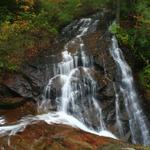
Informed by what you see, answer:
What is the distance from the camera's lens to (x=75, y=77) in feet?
53.6

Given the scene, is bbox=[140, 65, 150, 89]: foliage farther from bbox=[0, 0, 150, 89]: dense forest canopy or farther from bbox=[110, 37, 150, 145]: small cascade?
bbox=[110, 37, 150, 145]: small cascade

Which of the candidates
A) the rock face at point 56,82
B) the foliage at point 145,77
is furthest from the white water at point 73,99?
the foliage at point 145,77

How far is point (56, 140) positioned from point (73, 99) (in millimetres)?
3733

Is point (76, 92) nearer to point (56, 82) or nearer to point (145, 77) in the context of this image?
point (56, 82)

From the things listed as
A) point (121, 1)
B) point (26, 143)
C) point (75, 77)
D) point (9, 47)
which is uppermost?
point (121, 1)

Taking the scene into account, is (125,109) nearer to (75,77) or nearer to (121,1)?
(75,77)

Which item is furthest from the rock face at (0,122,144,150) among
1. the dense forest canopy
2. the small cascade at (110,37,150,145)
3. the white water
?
the dense forest canopy

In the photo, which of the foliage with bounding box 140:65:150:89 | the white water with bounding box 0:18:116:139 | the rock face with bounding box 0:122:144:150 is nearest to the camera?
the rock face with bounding box 0:122:144:150

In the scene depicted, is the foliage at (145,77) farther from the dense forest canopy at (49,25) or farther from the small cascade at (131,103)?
the small cascade at (131,103)

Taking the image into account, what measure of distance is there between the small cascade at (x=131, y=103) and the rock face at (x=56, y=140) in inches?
116

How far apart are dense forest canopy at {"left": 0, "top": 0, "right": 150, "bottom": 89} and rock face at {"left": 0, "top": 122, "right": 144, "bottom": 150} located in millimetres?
4294

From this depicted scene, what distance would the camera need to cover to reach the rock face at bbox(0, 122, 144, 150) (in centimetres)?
1197

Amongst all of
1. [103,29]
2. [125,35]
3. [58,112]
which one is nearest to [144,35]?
[125,35]

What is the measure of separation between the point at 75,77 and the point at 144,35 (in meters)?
4.29
